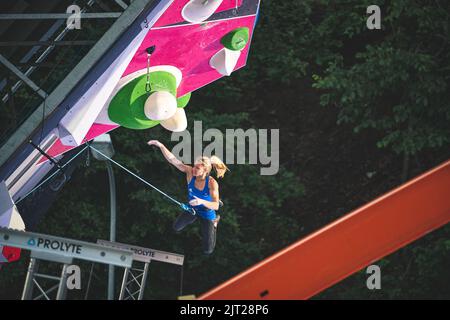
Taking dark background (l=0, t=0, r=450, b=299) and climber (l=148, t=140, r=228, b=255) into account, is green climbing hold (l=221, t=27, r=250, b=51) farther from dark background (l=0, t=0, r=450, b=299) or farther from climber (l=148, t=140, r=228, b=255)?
dark background (l=0, t=0, r=450, b=299)

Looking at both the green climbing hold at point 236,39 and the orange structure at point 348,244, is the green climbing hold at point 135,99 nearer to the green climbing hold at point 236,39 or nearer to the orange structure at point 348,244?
the green climbing hold at point 236,39

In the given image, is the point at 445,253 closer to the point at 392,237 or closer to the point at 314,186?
the point at 314,186

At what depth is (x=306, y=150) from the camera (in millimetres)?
20141

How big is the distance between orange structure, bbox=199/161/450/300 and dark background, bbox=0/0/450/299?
→ 26.1 feet

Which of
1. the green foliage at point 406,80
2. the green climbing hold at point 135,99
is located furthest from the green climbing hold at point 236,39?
the green foliage at point 406,80

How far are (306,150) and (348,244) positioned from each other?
36.9 ft

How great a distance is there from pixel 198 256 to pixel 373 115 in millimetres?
4451

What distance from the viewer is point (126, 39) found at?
404 inches

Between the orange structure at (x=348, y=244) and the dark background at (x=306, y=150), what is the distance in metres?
7.96

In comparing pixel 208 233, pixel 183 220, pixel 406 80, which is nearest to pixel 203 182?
pixel 208 233

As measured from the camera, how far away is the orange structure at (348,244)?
874 centimetres

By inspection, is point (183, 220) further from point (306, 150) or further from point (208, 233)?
point (306, 150)
